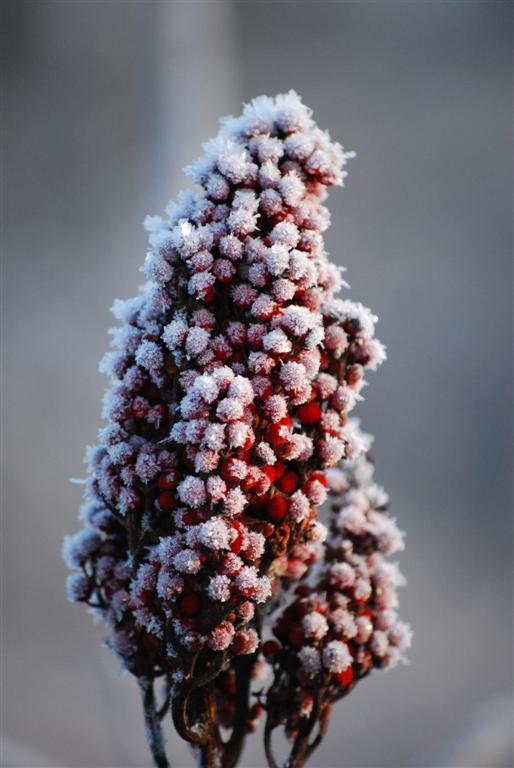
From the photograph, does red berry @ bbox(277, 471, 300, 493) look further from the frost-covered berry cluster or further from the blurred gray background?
the blurred gray background

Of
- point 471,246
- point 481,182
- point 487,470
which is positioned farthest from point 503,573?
point 481,182

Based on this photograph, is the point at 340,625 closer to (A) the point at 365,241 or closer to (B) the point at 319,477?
(B) the point at 319,477

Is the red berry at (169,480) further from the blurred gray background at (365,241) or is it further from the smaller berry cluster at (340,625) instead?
the blurred gray background at (365,241)

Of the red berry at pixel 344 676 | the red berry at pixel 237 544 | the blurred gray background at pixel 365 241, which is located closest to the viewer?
the red berry at pixel 237 544

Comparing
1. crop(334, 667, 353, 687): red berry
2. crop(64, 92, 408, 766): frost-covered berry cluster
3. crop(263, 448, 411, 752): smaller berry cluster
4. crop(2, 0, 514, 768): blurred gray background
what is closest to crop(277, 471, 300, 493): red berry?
crop(64, 92, 408, 766): frost-covered berry cluster

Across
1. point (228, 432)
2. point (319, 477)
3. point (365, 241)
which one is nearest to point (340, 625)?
point (319, 477)

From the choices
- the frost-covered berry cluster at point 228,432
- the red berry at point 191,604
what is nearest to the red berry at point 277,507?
the frost-covered berry cluster at point 228,432
